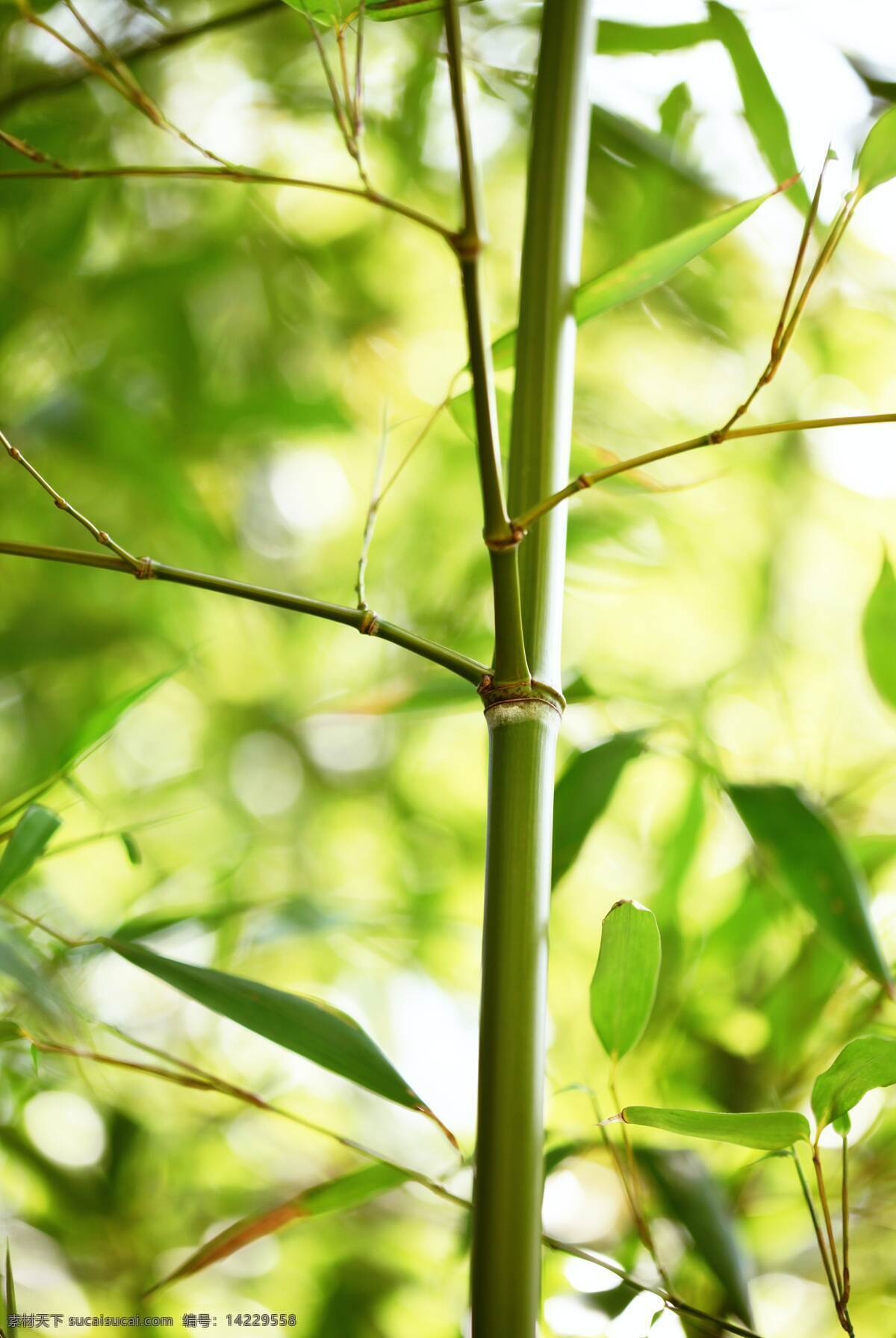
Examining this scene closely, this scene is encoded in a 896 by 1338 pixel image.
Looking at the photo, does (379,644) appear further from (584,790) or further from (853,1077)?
(853,1077)

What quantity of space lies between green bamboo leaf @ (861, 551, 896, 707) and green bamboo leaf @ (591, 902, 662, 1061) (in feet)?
0.69

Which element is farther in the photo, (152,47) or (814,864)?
(152,47)

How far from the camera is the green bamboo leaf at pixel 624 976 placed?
0.29 m

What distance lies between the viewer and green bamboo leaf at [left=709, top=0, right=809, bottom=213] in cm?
42

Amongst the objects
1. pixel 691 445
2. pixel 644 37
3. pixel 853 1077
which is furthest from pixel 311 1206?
pixel 644 37

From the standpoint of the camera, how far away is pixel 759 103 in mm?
433

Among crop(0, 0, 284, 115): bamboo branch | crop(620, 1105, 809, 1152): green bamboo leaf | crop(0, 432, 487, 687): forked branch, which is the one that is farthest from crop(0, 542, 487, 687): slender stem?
crop(0, 0, 284, 115): bamboo branch

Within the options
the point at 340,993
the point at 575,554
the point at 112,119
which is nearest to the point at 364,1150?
the point at 575,554

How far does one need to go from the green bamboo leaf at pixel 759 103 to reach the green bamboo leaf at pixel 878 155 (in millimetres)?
134

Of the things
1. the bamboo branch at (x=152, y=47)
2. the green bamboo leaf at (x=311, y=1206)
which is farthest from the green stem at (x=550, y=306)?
the bamboo branch at (x=152, y=47)

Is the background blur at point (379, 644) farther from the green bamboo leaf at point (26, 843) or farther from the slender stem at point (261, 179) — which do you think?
the slender stem at point (261, 179)

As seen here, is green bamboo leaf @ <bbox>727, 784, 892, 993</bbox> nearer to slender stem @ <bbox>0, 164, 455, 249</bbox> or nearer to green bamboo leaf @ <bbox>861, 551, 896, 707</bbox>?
green bamboo leaf @ <bbox>861, 551, 896, 707</bbox>

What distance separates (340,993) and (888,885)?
0.46m

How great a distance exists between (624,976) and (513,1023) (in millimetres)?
77
